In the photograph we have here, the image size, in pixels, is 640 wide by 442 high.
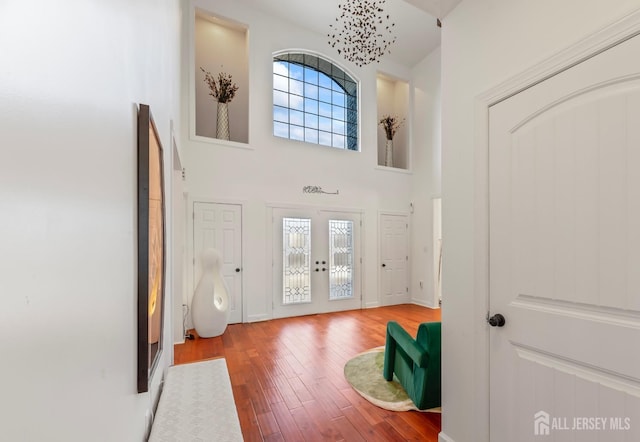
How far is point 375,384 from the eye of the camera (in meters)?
2.81

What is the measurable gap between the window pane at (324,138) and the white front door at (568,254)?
14.7 ft

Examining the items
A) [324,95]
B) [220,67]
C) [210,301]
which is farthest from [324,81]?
[210,301]

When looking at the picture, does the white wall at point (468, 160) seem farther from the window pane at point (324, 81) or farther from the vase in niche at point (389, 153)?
the vase in niche at point (389, 153)

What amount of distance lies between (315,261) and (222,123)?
2.95 meters

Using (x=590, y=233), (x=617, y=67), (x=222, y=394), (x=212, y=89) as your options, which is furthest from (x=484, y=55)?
(x=212, y=89)

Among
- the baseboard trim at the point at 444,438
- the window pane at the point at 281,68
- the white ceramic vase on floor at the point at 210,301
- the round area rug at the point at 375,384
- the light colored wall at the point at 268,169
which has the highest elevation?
the window pane at the point at 281,68

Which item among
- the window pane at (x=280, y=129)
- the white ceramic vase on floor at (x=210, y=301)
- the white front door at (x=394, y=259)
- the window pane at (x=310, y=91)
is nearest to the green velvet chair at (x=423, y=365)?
the white ceramic vase on floor at (x=210, y=301)

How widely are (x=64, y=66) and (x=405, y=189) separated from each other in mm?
6545

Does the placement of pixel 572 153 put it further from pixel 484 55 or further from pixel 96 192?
pixel 96 192

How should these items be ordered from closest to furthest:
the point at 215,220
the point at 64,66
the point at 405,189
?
the point at 64,66 → the point at 215,220 → the point at 405,189

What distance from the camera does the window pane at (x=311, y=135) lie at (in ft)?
18.9

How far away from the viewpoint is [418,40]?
5910 mm

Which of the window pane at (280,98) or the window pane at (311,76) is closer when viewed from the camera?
the window pane at (280,98)

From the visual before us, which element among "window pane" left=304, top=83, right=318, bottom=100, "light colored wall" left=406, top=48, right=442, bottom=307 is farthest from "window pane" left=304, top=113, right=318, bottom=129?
"light colored wall" left=406, top=48, right=442, bottom=307
